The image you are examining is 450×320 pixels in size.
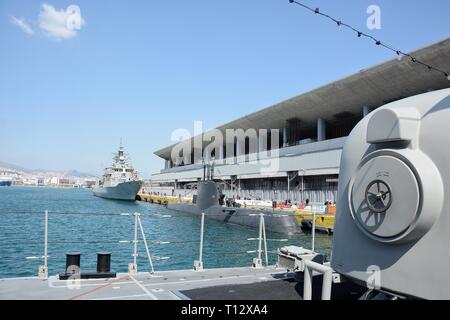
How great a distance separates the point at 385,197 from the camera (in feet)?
14.3

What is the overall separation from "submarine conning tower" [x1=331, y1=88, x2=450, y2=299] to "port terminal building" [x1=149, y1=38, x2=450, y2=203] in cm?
2792

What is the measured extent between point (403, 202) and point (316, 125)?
1973 inches

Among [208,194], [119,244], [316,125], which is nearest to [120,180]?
[316,125]

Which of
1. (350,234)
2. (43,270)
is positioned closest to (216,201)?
(43,270)

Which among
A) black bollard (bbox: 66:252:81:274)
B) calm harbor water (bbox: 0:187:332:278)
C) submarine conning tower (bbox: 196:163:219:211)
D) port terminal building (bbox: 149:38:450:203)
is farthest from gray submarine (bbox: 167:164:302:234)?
black bollard (bbox: 66:252:81:274)

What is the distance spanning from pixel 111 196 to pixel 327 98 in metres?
56.1

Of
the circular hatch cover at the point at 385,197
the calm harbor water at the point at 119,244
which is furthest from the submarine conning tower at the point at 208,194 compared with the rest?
the circular hatch cover at the point at 385,197

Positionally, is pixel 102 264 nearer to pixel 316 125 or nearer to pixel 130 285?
pixel 130 285

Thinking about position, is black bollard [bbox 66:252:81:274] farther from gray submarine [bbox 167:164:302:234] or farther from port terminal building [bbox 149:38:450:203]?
port terminal building [bbox 149:38:450:203]

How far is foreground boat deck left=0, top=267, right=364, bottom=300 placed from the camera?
19.8ft

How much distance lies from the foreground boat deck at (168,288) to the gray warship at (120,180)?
236 ft
